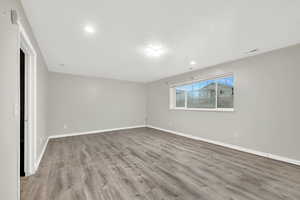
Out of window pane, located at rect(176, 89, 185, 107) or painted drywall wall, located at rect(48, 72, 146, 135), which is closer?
painted drywall wall, located at rect(48, 72, 146, 135)

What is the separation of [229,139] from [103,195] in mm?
3318

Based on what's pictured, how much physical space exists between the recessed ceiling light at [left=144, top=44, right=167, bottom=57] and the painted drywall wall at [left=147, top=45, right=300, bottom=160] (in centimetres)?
193

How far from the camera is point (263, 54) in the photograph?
292cm

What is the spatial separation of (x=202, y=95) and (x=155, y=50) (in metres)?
2.51

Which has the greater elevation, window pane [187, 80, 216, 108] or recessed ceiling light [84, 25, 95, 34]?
recessed ceiling light [84, 25, 95, 34]

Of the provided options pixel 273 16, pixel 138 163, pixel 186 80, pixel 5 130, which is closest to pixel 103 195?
pixel 138 163

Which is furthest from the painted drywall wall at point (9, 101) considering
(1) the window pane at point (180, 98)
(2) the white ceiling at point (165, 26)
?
(1) the window pane at point (180, 98)

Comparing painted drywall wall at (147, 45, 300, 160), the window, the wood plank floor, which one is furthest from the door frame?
the window

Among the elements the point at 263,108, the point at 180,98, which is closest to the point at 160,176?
the point at 263,108

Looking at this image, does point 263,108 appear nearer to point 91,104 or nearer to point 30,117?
point 30,117

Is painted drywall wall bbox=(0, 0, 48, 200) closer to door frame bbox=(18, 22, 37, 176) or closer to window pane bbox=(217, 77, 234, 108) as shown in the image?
door frame bbox=(18, 22, 37, 176)

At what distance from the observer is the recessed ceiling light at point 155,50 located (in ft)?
8.49

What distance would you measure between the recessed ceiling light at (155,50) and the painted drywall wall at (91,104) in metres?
3.24

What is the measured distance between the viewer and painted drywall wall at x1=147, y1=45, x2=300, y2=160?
255 centimetres
